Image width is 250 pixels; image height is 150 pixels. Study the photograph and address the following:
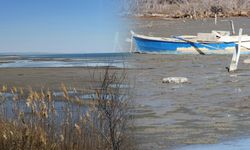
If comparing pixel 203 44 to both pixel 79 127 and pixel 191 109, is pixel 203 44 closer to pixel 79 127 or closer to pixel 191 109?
pixel 191 109

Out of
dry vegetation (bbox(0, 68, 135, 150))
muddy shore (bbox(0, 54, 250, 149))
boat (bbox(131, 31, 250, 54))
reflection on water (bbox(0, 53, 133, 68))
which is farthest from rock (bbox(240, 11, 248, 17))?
dry vegetation (bbox(0, 68, 135, 150))

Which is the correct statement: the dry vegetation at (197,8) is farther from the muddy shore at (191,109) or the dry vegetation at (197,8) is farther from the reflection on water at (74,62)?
the muddy shore at (191,109)

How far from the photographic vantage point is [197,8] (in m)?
59.8

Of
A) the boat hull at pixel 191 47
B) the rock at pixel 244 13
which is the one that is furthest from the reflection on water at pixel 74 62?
the rock at pixel 244 13

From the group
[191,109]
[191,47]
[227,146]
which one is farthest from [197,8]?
[227,146]

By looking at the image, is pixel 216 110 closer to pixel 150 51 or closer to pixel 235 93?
pixel 235 93

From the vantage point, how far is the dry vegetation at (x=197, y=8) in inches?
2221

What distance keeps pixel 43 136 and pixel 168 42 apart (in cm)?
2737

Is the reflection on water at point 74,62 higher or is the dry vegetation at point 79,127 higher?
the dry vegetation at point 79,127

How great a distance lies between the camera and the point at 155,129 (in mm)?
9352

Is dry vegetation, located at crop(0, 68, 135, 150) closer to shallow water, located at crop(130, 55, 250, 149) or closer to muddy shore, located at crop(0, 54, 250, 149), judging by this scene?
muddy shore, located at crop(0, 54, 250, 149)

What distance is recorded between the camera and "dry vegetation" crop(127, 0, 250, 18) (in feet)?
185

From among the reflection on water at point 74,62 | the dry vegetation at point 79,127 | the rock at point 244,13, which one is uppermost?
the rock at point 244,13

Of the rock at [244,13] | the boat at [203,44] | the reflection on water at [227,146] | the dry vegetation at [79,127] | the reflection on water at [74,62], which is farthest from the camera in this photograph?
the rock at [244,13]
